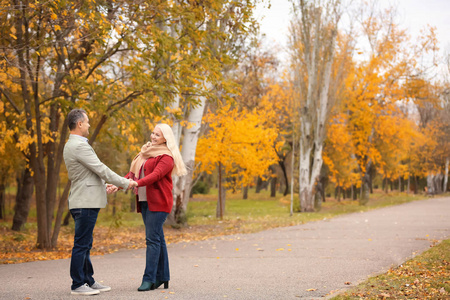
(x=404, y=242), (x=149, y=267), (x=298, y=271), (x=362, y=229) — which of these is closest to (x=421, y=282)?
(x=298, y=271)

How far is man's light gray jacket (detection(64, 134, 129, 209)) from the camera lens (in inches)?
200

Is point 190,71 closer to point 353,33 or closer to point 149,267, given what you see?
point 149,267

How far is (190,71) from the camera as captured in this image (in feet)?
32.6

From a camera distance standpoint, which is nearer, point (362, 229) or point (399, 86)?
point (362, 229)

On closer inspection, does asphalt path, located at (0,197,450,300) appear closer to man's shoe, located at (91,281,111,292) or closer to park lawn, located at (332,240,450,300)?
man's shoe, located at (91,281,111,292)

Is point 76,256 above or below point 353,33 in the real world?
below

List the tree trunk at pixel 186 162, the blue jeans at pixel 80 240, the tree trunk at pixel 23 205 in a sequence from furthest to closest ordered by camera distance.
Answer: the tree trunk at pixel 23 205, the tree trunk at pixel 186 162, the blue jeans at pixel 80 240

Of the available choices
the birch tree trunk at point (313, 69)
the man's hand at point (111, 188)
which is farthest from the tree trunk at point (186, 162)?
the man's hand at point (111, 188)

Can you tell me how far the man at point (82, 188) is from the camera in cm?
508

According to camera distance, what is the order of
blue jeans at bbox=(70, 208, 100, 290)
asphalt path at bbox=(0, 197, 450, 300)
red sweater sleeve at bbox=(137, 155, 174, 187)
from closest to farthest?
blue jeans at bbox=(70, 208, 100, 290) → red sweater sleeve at bbox=(137, 155, 174, 187) → asphalt path at bbox=(0, 197, 450, 300)

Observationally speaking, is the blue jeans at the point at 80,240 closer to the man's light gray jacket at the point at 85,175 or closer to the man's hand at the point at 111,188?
the man's light gray jacket at the point at 85,175

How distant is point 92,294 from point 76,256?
0.45 m

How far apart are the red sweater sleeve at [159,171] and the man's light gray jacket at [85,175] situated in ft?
0.69

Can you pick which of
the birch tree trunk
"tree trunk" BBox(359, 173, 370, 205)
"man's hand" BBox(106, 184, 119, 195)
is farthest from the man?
"tree trunk" BBox(359, 173, 370, 205)
